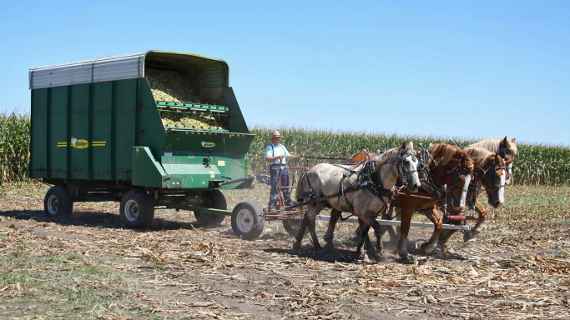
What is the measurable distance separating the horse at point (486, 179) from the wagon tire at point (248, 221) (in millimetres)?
3455

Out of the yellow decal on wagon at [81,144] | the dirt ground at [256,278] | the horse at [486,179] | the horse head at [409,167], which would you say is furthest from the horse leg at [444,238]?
the yellow decal on wagon at [81,144]

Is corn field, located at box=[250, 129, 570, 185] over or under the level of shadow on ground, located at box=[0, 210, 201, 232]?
over

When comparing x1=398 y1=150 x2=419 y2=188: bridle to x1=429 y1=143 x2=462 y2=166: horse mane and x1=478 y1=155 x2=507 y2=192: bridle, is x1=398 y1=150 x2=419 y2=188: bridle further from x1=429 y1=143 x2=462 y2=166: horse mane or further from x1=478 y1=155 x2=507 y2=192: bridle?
x1=478 y1=155 x2=507 y2=192: bridle

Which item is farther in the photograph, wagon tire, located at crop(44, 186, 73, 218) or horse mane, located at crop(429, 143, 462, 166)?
wagon tire, located at crop(44, 186, 73, 218)

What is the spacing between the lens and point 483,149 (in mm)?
12039

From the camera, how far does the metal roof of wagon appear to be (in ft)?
44.9

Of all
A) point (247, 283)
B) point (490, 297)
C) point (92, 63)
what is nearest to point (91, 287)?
point (247, 283)

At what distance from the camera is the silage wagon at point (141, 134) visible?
13539 millimetres

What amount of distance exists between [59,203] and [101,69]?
359 centimetres

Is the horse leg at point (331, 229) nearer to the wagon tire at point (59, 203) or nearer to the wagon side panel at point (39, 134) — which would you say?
the wagon tire at point (59, 203)

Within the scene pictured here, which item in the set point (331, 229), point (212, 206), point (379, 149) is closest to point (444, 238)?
point (331, 229)

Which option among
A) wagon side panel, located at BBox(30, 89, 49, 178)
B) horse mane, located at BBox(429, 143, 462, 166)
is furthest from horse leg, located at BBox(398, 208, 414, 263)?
wagon side panel, located at BBox(30, 89, 49, 178)

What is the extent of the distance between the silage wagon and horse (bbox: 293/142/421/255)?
121 inches

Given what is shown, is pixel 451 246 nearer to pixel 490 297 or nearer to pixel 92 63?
pixel 490 297
